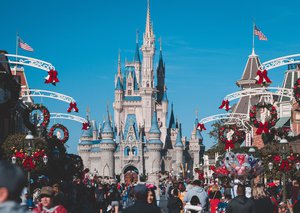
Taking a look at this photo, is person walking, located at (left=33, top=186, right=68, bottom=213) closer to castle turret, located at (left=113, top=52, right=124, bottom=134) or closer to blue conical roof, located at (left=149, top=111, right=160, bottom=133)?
blue conical roof, located at (left=149, top=111, right=160, bottom=133)

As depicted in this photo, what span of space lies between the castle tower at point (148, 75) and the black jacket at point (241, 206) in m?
153

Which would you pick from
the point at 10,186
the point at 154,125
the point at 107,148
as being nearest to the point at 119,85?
the point at 154,125

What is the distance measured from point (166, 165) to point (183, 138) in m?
10.4

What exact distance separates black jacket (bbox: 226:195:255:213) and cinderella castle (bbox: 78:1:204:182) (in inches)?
5388

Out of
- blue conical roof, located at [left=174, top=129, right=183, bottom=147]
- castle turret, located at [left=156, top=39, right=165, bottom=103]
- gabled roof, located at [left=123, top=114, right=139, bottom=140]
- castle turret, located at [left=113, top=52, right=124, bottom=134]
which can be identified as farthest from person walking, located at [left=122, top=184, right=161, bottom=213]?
castle turret, located at [left=156, top=39, right=165, bottom=103]

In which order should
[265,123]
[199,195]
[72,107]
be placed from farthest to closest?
[72,107] → [265,123] → [199,195]

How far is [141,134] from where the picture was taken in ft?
525

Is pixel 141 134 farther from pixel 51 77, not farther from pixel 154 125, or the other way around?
pixel 51 77

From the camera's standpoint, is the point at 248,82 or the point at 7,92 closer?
the point at 7,92

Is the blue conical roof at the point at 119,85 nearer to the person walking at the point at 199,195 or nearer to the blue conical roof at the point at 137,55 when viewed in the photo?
the blue conical roof at the point at 137,55

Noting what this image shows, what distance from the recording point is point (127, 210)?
26.8ft

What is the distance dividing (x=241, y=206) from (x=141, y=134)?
149 metres

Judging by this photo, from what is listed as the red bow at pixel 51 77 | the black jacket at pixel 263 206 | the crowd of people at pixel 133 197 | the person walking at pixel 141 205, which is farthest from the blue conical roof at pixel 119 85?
the person walking at pixel 141 205

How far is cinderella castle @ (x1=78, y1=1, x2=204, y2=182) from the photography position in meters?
155
